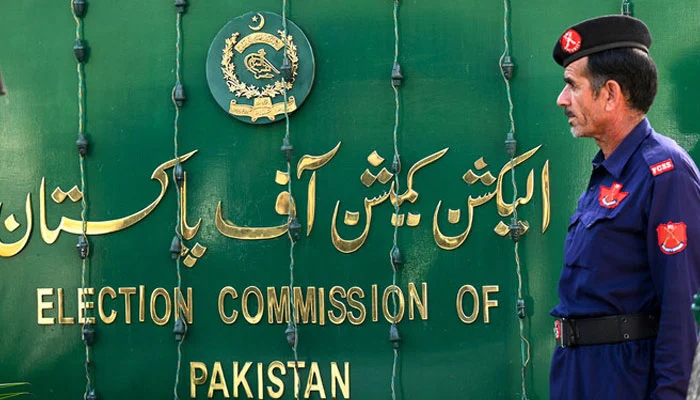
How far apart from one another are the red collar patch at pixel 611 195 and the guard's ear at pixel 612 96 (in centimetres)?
17

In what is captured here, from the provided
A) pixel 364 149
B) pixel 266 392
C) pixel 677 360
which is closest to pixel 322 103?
pixel 364 149

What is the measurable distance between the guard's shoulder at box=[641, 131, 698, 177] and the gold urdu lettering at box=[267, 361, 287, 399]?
4.97 ft

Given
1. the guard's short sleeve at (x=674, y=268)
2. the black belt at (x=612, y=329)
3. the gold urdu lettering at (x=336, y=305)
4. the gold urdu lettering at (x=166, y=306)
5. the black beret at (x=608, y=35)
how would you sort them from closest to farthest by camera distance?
the guard's short sleeve at (x=674, y=268)
the black belt at (x=612, y=329)
the black beret at (x=608, y=35)
the gold urdu lettering at (x=336, y=305)
the gold urdu lettering at (x=166, y=306)

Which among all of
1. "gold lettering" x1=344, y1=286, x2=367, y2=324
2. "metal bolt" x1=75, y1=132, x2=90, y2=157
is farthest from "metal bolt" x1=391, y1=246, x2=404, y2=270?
"metal bolt" x1=75, y1=132, x2=90, y2=157

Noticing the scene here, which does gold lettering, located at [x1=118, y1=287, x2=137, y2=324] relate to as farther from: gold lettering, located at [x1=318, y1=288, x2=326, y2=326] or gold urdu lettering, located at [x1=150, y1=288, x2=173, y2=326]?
gold lettering, located at [x1=318, y1=288, x2=326, y2=326]

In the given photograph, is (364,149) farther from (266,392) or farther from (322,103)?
(266,392)

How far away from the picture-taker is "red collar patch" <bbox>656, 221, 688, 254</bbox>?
238 centimetres

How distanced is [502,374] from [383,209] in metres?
0.61

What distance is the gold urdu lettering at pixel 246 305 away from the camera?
3658 millimetres

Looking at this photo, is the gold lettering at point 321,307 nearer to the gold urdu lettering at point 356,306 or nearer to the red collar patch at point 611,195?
the gold urdu lettering at point 356,306

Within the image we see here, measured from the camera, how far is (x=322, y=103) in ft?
12.0

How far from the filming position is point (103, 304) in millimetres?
3779

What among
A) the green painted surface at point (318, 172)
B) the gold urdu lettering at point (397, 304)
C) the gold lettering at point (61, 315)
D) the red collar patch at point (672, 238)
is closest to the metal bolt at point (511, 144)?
the green painted surface at point (318, 172)

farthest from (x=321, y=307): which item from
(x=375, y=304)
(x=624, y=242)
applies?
(x=624, y=242)
